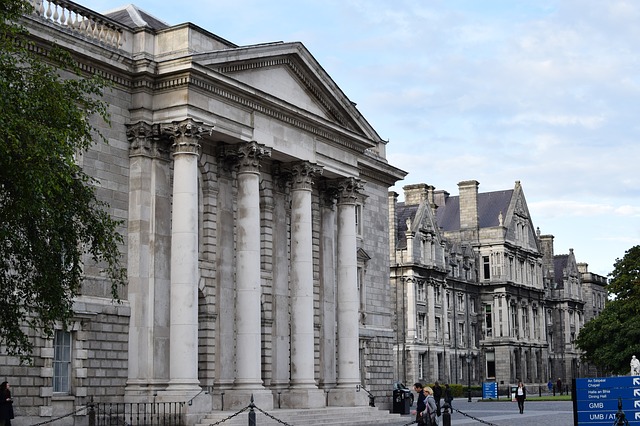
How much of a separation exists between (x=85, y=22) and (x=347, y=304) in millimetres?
16553

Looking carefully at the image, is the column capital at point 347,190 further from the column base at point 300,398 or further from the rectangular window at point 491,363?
the rectangular window at point 491,363

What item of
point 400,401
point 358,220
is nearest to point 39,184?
point 358,220

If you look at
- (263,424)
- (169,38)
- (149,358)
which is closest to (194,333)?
(149,358)

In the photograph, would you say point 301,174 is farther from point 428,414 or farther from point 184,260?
point 428,414

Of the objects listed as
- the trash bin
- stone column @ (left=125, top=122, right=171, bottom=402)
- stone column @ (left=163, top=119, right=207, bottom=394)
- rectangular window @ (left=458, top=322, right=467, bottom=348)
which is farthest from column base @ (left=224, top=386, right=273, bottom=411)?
rectangular window @ (left=458, top=322, right=467, bottom=348)

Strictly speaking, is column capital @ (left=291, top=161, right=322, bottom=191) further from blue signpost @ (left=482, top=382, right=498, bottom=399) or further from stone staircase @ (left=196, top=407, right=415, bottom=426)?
blue signpost @ (left=482, top=382, right=498, bottom=399)

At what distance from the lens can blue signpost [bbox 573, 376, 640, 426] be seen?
21.4 m

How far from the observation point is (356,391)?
136 feet

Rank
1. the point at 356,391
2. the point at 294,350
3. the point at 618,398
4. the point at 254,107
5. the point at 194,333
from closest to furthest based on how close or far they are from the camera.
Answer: the point at 618,398
the point at 194,333
the point at 254,107
the point at 294,350
the point at 356,391

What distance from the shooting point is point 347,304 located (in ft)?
137

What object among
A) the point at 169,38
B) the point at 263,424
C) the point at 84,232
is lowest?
the point at 263,424

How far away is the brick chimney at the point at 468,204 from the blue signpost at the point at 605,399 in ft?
261

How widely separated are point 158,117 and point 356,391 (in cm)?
1523

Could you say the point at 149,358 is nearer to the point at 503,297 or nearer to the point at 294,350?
the point at 294,350
